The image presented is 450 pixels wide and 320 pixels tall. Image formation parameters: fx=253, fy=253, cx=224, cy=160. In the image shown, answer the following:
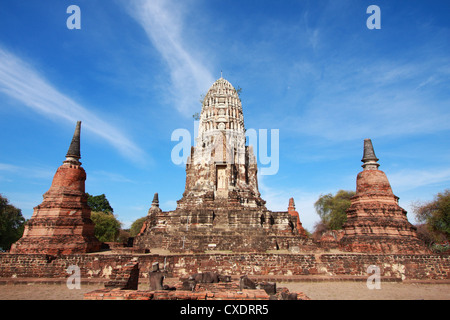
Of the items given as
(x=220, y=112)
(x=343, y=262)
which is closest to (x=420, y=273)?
(x=343, y=262)

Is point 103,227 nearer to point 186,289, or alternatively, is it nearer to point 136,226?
point 136,226

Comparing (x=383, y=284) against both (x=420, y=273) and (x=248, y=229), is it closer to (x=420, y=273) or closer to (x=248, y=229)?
(x=420, y=273)

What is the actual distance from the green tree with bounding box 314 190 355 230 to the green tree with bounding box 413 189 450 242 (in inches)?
439

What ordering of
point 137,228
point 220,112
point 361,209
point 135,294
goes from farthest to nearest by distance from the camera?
point 137,228 → point 220,112 → point 361,209 → point 135,294

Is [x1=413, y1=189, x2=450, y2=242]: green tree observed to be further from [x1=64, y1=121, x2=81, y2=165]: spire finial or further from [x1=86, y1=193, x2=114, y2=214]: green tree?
[x1=86, y1=193, x2=114, y2=214]: green tree

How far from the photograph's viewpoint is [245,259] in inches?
464

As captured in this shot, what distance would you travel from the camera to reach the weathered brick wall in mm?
11391

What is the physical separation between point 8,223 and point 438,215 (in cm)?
4219

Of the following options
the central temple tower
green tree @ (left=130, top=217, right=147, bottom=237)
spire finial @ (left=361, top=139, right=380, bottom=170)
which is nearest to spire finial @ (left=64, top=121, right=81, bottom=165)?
the central temple tower

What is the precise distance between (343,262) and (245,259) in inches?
185

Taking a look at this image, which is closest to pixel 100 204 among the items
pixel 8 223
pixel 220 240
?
pixel 8 223

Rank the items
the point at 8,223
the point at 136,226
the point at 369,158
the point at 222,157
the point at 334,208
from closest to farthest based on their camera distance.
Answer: the point at 369,158 → the point at 222,157 → the point at 8,223 → the point at 334,208 → the point at 136,226

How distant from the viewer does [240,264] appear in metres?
11.7

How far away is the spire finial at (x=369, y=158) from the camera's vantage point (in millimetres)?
16828
